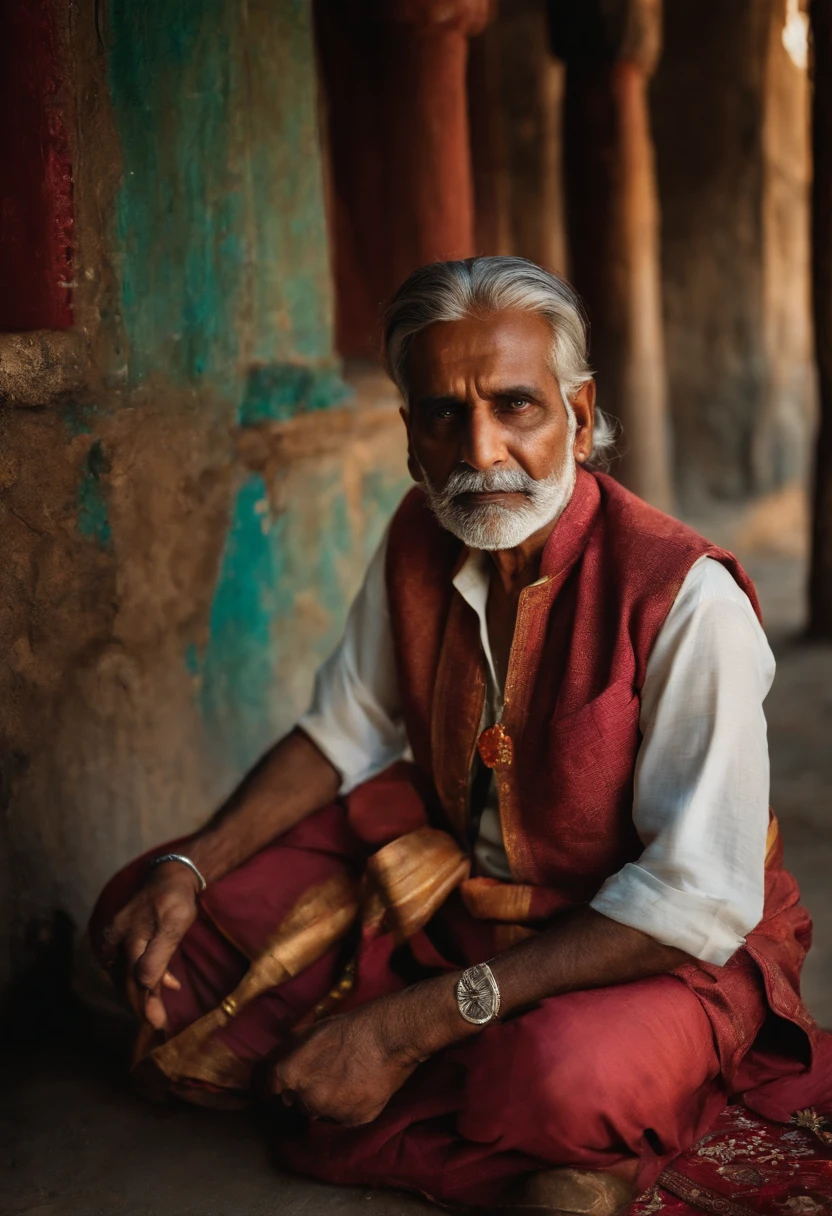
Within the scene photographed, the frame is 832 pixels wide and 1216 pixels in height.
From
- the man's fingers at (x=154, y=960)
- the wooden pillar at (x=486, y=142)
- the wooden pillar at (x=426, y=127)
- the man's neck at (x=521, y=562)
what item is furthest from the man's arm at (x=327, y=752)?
the wooden pillar at (x=486, y=142)

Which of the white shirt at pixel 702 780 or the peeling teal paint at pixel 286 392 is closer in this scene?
the white shirt at pixel 702 780

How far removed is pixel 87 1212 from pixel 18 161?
1996 millimetres

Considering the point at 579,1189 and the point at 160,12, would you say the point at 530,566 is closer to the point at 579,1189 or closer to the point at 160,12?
the point at 579,1189

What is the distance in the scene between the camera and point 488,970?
201 centimetres

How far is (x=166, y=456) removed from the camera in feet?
10.3

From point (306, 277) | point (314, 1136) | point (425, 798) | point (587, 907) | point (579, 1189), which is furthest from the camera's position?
point (306, 277)

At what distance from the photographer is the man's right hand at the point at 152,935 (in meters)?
2.30

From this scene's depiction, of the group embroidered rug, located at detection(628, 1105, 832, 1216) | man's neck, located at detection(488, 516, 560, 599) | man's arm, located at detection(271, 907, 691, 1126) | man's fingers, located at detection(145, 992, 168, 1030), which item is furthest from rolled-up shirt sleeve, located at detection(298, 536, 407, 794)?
embroidered rug, located at detection(628, 1105, 832, 1216)

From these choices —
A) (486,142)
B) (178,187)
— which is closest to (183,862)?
→ (178,187)

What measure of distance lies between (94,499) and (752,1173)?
1.89 meters

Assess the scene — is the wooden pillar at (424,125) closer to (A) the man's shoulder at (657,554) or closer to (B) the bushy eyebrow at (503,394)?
(B) the bushy eyebrow at (503,394)

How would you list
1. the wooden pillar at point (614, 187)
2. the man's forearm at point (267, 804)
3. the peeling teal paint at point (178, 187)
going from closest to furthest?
the man's forearm at point (267, 804)
the peeling teal paint at point (178, 187)
the wooden pillar at point (614, 187)

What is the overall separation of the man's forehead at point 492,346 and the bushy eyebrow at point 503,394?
0.07 ft

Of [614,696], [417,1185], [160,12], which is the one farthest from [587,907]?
[160,12]
